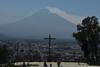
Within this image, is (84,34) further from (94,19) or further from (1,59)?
(1,59)

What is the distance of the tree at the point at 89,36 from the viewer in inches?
1780

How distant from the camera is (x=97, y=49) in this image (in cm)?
4603

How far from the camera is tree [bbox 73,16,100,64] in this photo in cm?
4522

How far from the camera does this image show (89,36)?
45.3 metres

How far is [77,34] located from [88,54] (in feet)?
8.77

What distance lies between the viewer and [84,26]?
46000 millimetres

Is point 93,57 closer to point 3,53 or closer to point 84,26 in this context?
point 84,26

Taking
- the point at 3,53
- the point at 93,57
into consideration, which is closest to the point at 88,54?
the point at 93,57

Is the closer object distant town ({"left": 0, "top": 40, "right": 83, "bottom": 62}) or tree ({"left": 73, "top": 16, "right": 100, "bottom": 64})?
tree ({"left": 73, "top": 16, "right": 100, "bottom": 64})

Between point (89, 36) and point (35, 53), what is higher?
point (89, 36)

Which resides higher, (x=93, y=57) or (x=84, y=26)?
(x=84, y=26)

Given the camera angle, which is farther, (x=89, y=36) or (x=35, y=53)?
(x=35, y=53)

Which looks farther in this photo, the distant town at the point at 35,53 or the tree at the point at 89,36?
the distant town at the point at 35,53

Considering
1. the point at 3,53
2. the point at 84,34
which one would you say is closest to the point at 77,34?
the point at 84,34
